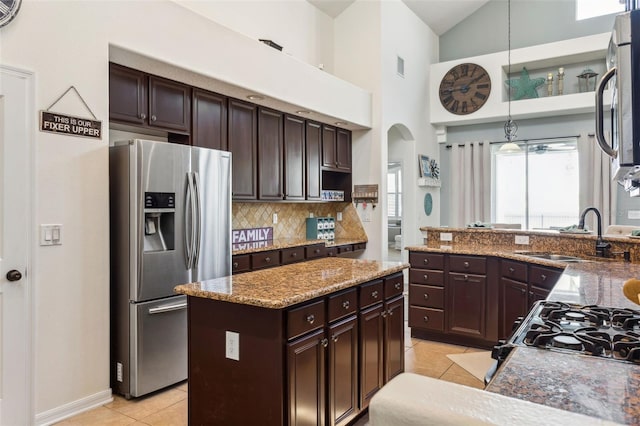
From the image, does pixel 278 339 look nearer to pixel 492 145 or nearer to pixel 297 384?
pixel 297 384

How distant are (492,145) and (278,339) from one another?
6584 millimetres

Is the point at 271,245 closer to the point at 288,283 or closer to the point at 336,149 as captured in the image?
the point at 336,149

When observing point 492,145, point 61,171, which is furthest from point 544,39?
point 61,171

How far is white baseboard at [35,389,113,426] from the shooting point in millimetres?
2592

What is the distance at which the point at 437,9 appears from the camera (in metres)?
7.07

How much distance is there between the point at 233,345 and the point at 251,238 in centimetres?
282

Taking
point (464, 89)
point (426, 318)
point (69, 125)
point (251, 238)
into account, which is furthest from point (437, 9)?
point (69, 125)

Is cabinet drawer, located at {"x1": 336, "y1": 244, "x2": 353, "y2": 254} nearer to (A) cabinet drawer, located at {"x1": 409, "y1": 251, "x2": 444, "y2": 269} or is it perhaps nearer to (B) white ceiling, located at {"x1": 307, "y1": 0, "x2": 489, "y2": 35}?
(A) cabinet drawer, located at {"x1": 409, "y1": 251, "x2": 444, "y2": 269}

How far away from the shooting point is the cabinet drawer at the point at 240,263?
157 inches

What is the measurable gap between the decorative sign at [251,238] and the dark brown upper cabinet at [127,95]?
1601 millimetres

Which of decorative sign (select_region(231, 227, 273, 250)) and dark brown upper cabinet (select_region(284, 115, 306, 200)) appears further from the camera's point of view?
dark brown upper cabinet (select_region(284, 115, 306, 200))

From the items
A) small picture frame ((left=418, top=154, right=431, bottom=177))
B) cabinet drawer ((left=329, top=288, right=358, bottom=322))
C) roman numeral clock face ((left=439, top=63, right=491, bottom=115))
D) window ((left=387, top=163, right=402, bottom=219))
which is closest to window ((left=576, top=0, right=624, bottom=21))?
roman numeral clock face ((left=439, top=63, right=491, bottom=115))

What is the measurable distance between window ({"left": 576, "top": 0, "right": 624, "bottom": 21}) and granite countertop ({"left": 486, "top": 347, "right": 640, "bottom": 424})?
7326 millimetres

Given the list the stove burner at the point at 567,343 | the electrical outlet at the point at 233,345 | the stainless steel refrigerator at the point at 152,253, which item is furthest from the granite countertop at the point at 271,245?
the stove burner at the point at 567,343
